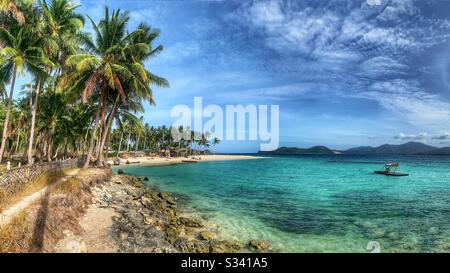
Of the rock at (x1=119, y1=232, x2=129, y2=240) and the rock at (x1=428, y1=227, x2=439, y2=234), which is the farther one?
the rock at (x1=428, y1=227, x2=439, y2=234)

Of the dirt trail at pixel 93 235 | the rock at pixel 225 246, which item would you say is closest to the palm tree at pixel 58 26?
the dirt trail at pixel 93 235

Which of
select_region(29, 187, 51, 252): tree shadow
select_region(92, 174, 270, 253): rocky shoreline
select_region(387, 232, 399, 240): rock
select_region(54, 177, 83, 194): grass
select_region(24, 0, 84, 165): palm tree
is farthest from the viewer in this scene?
select_region(24, 0, 84, 165): palm tree

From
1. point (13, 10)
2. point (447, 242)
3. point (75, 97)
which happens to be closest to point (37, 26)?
point (13, 10)

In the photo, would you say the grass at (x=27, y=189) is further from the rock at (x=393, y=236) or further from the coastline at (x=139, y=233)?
the rock at (x=393, y=236)

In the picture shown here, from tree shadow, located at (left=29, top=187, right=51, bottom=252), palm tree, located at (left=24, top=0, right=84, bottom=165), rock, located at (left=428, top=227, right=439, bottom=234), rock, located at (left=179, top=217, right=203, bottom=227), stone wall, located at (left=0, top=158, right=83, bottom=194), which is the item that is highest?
palm tree, located at (left=24, top=0, right=84, bottom=165)

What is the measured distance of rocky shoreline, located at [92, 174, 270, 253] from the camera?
38.3ft

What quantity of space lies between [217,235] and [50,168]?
1240 cm

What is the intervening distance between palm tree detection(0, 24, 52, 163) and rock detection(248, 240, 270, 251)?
18.1 m

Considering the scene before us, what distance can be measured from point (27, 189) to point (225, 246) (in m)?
10.2

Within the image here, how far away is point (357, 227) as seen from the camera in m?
17.1

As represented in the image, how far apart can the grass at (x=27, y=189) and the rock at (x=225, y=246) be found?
8.68 metres

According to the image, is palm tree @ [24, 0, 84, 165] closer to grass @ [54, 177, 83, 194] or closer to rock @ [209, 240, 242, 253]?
grass @ [54, 177, 83, 194]

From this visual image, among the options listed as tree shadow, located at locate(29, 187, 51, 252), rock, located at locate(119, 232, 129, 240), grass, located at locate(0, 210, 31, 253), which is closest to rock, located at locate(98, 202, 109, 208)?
tree shadow, located at locate(29, 187, 51, 252)

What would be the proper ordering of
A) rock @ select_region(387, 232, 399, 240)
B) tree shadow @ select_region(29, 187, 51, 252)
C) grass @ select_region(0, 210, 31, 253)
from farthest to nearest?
1. rock @ select_region(387, 232, 399, 240)
2. tree shadow @ select_region(29, 187, 51, 252)
3. grass @ select_region(0, 210, 31, 253)
